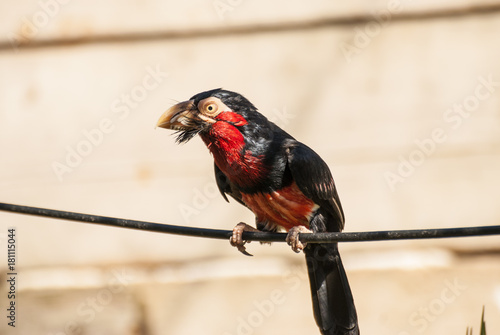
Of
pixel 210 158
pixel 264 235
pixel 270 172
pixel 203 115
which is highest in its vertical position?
pixel 210 158

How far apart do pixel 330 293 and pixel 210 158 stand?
2389mm

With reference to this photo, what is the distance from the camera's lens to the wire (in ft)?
7.07

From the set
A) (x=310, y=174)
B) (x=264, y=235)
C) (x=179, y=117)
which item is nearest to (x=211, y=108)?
(x=179, y=117)

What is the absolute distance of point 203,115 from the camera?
3.09 meters

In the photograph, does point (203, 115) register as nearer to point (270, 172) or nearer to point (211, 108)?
point (211, 108)

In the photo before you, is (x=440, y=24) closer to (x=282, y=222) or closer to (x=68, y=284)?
(x=282, y=222)

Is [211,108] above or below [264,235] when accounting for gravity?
above

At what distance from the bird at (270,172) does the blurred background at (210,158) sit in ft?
6.94

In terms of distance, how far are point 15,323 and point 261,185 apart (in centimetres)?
371

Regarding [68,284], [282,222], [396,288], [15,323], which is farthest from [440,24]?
[15,323]

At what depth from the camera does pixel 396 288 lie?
18.1 feet

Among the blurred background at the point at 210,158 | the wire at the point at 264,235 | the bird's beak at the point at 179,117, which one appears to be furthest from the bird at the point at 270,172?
the blurred background at the point at 210,158

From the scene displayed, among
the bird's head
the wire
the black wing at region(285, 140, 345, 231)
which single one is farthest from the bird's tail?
the bird's head

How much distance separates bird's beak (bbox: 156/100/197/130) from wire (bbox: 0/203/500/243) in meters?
0.56
